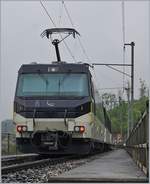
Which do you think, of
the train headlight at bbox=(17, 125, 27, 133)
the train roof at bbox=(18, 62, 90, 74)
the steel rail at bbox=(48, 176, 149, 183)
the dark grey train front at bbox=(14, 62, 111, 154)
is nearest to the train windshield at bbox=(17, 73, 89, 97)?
the dark grey train front at bbox=(14, 62, 111, 154)

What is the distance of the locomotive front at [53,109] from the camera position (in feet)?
54.7

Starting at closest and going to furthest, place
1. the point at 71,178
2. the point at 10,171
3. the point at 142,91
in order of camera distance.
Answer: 1. the point at 71,178
2. the point at 10,171
3. the point at 142,91

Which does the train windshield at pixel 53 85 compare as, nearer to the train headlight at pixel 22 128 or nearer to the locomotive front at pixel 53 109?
the locomotive front at pixel 53 109

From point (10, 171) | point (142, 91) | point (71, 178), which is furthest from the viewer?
point (142, 91)

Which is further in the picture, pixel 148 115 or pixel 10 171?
pixel 10 171

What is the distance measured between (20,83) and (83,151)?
10.0 feet

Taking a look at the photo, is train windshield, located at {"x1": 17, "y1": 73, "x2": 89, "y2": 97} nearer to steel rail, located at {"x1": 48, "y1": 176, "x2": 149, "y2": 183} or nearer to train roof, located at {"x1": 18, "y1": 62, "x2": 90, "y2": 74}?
train roof, located at {"x1": 18, "y1": 62, "x2": 90, "y2": 74}

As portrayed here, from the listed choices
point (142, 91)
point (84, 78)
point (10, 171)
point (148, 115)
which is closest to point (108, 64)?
point (84, 78)

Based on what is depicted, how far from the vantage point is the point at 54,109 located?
16750mm

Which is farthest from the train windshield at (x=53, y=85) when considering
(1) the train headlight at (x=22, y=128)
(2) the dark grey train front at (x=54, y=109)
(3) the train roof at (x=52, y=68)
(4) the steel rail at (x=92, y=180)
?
(4) the steel rail at (x=92, y=180)

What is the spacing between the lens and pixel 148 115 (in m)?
8.52

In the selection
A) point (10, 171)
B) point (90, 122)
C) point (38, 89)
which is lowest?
point (10, 171)

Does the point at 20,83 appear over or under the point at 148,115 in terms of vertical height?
over

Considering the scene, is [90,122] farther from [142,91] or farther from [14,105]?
[142,91]
